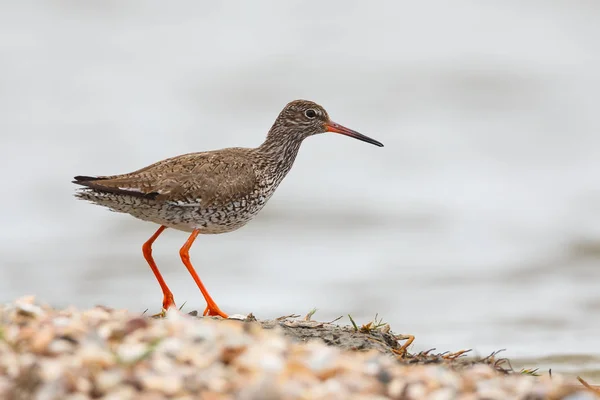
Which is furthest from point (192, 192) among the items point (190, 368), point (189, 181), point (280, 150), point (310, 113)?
point (190, 368)

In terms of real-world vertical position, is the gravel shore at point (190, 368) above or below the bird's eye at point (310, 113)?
below

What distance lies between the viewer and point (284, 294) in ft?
38.8

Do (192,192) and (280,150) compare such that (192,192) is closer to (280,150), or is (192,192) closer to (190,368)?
(280,150)

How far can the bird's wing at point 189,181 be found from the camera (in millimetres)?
8062

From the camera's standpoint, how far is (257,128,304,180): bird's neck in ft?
29.7

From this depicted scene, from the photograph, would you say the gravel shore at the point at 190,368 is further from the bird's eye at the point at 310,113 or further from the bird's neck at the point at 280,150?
the bird's eye at the point at 310,113

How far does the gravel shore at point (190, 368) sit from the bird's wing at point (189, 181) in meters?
2.65

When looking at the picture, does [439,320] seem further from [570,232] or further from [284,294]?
[570,232]

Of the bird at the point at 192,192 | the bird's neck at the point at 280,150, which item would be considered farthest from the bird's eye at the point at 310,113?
the bird at the point at 192,192

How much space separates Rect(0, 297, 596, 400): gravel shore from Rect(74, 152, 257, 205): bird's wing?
2646 millimetres

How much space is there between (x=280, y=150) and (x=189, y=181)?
127cm

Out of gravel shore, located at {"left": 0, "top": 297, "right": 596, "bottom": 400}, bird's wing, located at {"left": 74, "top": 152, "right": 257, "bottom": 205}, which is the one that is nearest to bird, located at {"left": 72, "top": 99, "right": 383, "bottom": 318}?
bird's wing, located at {"left": 74, "top": 152, "right": 257, "bottom": 205}

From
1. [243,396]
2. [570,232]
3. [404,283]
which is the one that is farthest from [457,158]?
[243,396]

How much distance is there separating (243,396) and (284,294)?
7.58 m
